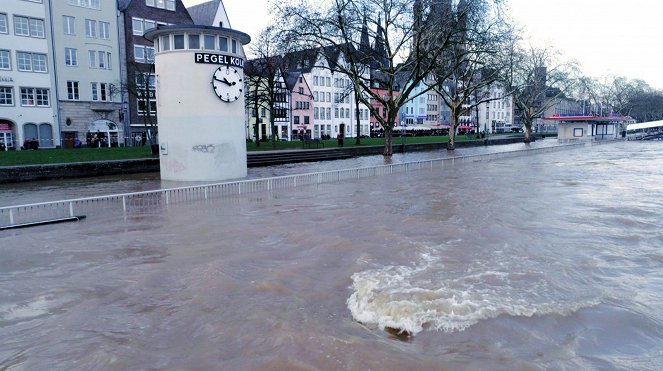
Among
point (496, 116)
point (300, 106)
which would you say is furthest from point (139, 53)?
point (496, 116)

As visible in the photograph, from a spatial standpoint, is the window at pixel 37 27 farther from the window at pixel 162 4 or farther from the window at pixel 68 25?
the window at pixel 162 4

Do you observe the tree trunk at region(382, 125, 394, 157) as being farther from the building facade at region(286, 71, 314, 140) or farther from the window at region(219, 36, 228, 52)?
the building facade at region(286, 71, 314, 140)

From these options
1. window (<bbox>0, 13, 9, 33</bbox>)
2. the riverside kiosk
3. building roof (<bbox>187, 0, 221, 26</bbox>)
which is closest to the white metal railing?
the riverside kiosk

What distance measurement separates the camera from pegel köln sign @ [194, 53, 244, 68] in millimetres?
19547

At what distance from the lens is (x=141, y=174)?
24.5 metres

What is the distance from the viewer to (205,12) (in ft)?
205

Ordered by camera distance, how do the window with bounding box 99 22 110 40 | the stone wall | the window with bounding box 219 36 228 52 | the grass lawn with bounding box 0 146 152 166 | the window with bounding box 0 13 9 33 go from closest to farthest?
the window with bounding box 219 36 228 52
the stone wall
the grass lawn with bounding box 0 146 152 166
the window with bounding box 0 13 9 33
the window with bounding box 99 22 110 40

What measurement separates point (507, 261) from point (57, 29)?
169 feet

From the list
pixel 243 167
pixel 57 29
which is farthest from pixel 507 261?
pixel 57 29

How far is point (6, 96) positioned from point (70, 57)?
7.32 meters

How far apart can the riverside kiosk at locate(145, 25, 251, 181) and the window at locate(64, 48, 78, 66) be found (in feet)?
112

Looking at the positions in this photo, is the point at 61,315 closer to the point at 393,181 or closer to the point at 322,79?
the point at 393,181

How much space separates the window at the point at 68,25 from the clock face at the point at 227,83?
1447 inches

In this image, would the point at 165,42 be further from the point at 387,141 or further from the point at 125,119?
the point at 125,119
